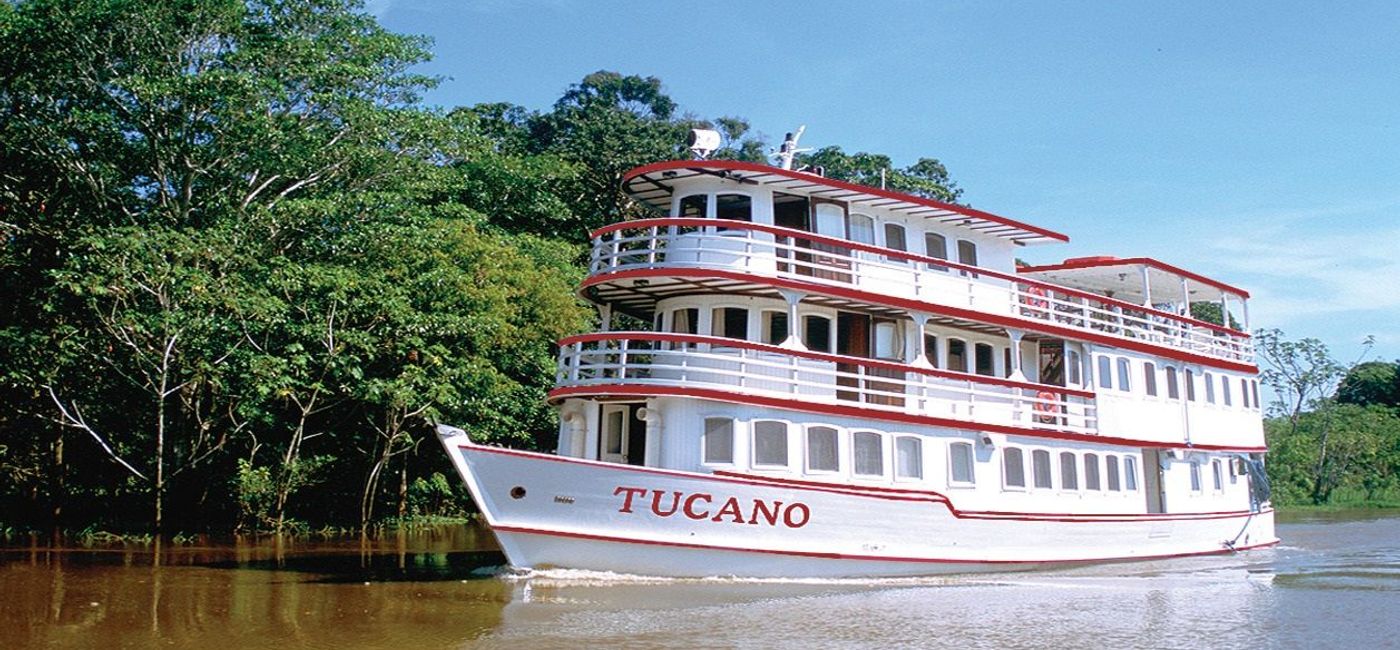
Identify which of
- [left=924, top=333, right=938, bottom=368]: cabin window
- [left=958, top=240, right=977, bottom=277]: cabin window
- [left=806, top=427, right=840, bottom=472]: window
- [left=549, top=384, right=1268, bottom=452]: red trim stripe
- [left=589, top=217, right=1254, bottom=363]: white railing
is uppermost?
[left=958, top=240, right=977, bottom=277]: cabin window

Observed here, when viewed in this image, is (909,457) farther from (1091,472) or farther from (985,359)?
(1091,472)

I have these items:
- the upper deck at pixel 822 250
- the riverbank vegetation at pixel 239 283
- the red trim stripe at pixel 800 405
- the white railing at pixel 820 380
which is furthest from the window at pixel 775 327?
the riverbank vegetation at pixel 239 283

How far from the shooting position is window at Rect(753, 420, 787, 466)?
15625mm

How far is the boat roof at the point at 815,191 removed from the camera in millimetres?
17042

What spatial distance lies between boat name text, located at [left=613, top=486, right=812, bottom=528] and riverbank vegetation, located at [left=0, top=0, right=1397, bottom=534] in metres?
8.96

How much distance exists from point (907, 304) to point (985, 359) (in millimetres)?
3239

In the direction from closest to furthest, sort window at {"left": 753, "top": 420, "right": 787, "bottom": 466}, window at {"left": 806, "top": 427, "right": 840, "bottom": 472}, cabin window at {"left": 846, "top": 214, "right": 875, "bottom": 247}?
window at {"left": 753, "top": 420, "right": 787, "bottom": 466}
window at {"left": 806, "top": 427, "right": 840, "bottom": 472}
cabin window at {"left": 846, "top": 214, "right": 875, "bottom": 247}

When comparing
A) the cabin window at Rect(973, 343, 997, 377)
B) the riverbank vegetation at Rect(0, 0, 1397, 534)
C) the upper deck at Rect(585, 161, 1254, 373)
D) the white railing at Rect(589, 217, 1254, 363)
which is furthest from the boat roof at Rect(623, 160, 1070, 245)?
the riverbank vegetation at Rect(0, 0, 1397, 534)

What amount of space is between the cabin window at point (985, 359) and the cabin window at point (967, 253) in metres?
1.50

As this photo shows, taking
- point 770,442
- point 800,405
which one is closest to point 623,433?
point 770,442

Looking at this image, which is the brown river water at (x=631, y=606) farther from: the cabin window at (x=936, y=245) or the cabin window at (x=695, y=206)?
the cabin window at (x=695, y=206)

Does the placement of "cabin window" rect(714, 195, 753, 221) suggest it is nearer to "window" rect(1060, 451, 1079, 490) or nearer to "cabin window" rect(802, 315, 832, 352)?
"cabin window" rect(802, 315, 832, 352)

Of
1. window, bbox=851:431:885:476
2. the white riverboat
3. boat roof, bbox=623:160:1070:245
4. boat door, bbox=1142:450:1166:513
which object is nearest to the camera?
the white riverboat

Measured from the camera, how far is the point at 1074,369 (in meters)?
20.3
